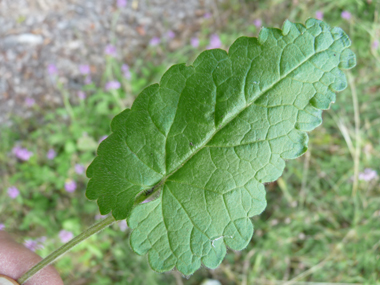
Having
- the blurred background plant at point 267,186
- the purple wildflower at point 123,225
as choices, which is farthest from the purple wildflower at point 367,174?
the purple wildflower at point 123,225

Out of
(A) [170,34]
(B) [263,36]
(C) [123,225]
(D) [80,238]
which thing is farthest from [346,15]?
(D) [80,238]

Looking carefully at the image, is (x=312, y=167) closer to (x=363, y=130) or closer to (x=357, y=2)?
(x=363, y=130)

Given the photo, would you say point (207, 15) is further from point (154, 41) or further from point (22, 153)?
point (22, 153)

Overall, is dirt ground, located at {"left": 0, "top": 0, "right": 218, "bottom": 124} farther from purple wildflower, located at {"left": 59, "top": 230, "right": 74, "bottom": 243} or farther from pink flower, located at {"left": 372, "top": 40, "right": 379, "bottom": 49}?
pink flower, located at {"left": 372, "top": 40, "right": 379, "bottom": 49}

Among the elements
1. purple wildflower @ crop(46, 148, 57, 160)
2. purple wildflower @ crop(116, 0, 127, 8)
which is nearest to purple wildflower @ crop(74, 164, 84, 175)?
purple wildflower @ crop(46, 148, 57, 160)

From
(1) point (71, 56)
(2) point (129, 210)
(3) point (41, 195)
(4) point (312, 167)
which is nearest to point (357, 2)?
(4) point (312, 167)

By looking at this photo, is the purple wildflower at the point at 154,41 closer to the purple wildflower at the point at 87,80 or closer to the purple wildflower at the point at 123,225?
the purple wildflower at the point at 87,80
